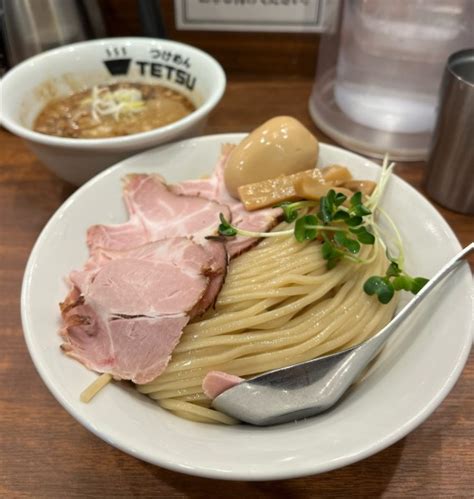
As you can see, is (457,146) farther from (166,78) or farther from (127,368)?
(127,368)

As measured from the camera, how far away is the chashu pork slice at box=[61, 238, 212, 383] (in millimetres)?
861

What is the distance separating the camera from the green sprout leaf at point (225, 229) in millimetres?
987

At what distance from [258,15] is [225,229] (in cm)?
105

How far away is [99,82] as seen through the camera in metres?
1.52

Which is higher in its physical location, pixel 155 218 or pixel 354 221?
pixel 354 221

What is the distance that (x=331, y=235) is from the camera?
999mm

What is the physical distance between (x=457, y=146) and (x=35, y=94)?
1.11 metres

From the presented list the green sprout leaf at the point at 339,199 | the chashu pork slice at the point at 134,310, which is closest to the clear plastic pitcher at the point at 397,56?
the green sprout leaf at the point at 339,199

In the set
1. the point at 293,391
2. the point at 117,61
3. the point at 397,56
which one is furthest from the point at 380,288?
the point at 117,61

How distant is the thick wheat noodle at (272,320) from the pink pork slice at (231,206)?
28 millimetres

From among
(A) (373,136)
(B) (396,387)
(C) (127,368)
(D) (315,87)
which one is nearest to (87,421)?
(C) (127,368)

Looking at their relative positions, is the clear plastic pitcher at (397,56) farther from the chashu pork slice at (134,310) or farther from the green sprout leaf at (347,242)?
the chashu pork slice at (134,310)

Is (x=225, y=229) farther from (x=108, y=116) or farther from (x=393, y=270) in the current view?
(x=108, y=116)

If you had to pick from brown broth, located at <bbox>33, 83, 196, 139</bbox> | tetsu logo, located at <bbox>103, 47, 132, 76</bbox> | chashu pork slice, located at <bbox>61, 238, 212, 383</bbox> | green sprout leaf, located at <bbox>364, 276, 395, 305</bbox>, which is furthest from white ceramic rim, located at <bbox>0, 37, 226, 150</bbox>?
green sprout leaf, located at <bbox>364, 276, 395, 305</bbox>
